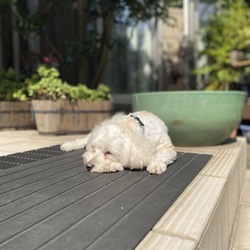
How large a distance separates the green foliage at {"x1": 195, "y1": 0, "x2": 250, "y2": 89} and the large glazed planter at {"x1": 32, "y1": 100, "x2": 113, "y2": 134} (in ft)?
11.2

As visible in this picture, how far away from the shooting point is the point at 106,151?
1915 millimetres

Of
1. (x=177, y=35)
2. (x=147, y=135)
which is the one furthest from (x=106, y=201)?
(x=177, y=35)

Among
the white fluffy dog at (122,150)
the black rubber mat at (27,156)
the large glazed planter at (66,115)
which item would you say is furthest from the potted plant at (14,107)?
the white fluffy dog at (122,150)

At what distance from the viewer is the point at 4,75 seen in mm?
4254

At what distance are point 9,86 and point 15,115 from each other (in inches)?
15.9

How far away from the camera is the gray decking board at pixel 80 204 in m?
1.04

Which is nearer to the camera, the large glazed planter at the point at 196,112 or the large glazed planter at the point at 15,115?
the large glazed planter at the point at 196,112

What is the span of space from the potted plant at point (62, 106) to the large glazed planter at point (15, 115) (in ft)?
0.55

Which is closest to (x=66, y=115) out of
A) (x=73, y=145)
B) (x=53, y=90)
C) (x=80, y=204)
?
(x=53, y=90)

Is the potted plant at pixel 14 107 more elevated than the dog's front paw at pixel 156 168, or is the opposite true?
the potted plant at pixel 14 107

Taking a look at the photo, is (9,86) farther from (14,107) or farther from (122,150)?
(122,150)

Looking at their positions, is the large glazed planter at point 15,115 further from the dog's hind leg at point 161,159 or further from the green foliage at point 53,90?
the dog's hind leg at point 161,159

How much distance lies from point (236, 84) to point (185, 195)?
586cm

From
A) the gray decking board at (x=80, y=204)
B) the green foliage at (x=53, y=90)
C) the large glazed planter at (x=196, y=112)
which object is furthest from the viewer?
the green foliage at (x=53, y=90)
